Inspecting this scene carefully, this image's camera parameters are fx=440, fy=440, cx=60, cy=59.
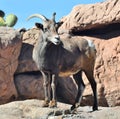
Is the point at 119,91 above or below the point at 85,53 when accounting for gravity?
below

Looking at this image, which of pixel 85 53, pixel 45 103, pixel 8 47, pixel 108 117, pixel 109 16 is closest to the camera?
pixel 108 117

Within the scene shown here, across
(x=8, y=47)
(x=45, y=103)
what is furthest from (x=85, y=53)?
(x=8, y=47)

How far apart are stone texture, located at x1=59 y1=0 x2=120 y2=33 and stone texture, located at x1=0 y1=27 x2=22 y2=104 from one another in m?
1.72

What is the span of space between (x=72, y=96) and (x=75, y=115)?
643 centimetres

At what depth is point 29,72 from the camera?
49.0 ft

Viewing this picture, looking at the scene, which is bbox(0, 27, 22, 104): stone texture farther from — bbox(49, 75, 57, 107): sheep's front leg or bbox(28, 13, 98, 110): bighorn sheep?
bbox(49, 75, 57, 107): sheep's front leg

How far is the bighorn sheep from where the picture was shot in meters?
9.07

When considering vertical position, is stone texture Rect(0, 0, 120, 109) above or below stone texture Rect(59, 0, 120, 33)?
below

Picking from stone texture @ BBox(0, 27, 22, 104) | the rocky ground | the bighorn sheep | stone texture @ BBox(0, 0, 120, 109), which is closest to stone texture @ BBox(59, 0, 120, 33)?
stone texture @ BBox(0, 0, 120, 109)

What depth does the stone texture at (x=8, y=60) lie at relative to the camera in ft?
45.9

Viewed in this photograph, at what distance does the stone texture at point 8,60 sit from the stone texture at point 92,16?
172cm

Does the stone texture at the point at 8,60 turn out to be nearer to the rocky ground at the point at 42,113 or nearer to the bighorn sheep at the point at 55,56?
the bighorn sheep at the point at 55,56

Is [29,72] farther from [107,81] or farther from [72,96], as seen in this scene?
[107,81]

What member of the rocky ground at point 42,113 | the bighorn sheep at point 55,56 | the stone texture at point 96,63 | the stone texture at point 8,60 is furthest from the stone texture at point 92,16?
the rocky ground at point 42,113
